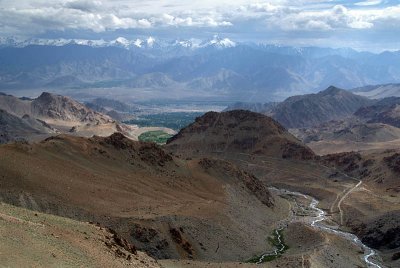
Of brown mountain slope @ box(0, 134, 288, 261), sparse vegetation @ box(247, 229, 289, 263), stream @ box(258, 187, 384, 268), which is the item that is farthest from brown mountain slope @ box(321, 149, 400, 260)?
brown mountain slope @ box(0, 134, 288, 261)

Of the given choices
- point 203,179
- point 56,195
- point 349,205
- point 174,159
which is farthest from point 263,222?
point 56,195

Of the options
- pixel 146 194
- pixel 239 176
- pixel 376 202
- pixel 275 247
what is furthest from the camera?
pixel 376 202

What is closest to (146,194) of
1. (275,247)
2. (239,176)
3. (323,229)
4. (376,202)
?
(275,247)

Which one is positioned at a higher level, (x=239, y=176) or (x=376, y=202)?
(x=239, y=176)

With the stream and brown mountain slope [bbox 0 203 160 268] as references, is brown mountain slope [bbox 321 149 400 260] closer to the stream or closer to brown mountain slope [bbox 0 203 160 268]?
the stream

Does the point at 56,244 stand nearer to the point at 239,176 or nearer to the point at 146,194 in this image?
the point at 146,194

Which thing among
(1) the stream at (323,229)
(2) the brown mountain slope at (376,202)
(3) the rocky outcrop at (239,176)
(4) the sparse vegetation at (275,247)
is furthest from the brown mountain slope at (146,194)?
(2) the brown mountain slope at (376,202)

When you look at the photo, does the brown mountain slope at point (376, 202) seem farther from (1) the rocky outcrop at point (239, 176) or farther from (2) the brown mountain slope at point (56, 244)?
(2) the brown mountain slope at point (56, 244)

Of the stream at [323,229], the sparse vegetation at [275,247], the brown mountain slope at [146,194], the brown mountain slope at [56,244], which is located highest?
the brown mountain slope at [56,244]
